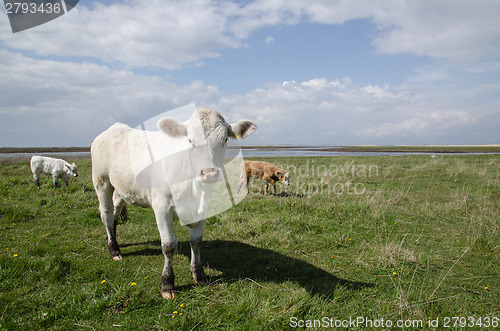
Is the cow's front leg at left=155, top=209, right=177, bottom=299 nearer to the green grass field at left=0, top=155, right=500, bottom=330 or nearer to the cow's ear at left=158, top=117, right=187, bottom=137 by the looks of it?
the green grass field at left=0, top=155, right=500, bottom=330

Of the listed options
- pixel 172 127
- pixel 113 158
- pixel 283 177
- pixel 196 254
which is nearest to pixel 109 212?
pixel 113 158

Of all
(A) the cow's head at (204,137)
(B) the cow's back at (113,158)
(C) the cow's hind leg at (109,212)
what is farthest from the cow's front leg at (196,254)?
(C) the cow's hind leg at (109,212)

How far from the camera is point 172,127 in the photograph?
3.96 meters

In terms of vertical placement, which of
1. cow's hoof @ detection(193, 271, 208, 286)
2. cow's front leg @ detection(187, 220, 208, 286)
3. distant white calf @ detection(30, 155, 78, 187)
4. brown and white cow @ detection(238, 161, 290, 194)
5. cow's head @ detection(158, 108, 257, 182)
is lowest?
cow's hoof @ detection(193, 271, 208, 286)

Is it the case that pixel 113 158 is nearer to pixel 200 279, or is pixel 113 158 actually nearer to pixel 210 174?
pixel 210 174

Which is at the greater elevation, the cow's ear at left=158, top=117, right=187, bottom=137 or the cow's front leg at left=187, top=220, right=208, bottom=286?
the cow's ear at left=158, top=117, right=187, bottom=137

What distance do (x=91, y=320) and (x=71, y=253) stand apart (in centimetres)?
256

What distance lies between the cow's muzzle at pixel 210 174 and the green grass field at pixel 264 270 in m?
1.64

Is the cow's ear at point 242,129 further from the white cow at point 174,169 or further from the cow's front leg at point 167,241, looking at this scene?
the cow's front leg at point 167,241

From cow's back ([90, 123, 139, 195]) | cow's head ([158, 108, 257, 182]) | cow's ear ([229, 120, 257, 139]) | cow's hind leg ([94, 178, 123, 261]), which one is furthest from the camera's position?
cow's hind leg ([94, 178, 123, 261])

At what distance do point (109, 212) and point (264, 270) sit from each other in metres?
3.26

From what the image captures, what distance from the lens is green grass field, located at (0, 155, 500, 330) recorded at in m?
3.48

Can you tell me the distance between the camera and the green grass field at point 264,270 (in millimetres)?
3477

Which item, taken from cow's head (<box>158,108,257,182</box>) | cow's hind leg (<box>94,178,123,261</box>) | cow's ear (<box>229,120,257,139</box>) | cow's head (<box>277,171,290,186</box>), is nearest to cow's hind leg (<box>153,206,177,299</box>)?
cow's head (<box>158,108,257,182</box>)
